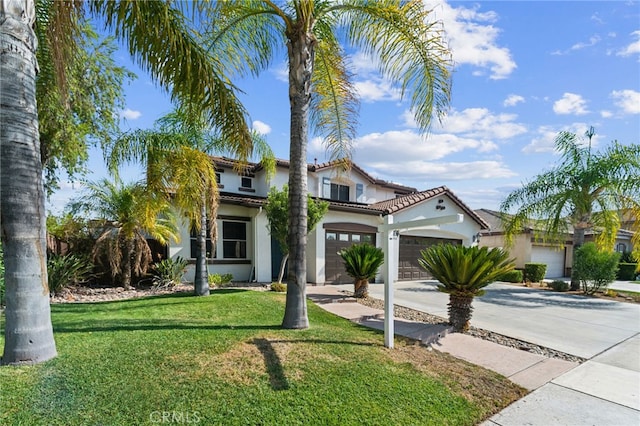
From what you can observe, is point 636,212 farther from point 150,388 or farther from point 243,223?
point 150,388

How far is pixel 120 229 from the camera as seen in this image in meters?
11.5

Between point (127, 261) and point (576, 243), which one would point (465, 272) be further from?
point (576, 243)

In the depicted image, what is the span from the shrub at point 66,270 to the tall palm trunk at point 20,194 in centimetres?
739

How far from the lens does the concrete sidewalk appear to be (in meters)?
3.92

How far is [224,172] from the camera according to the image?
52.6 ft

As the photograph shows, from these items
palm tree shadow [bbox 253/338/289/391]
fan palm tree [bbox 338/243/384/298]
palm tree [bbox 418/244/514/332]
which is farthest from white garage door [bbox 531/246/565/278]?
palm tree shadow [bbox 253/338/289/391]

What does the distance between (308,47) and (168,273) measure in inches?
378

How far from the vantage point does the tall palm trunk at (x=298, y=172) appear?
20.7ft

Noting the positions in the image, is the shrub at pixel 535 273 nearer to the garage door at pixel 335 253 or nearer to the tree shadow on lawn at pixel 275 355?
the garage door at pixel 335 253

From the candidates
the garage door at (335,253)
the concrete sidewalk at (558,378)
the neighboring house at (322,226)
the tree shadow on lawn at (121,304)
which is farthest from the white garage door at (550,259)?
the tree shadow on lawn at (121,304)

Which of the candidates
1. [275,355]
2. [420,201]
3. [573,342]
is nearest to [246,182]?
[420,201]

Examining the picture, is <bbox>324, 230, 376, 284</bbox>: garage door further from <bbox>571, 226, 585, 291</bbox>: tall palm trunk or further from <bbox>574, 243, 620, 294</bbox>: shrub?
<bbox>571, 226, 585, 291</bbox>: tall palm trunk

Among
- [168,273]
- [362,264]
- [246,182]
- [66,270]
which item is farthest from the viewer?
[246,182]

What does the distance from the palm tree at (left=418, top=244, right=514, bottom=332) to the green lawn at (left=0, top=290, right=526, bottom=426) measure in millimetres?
2107
